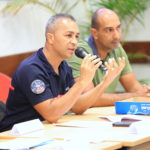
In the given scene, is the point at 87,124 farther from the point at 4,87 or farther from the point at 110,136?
the point at 4,87

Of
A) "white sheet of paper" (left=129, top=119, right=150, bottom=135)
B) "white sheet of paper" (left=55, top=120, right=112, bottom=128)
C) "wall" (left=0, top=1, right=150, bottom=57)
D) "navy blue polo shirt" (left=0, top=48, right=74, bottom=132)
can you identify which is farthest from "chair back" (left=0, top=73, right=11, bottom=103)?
"white sheet of paper" (left=129, top=119, right=150, bottom=135)

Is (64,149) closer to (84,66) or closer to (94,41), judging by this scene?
(84,66)

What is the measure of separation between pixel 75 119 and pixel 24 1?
199 centimetres

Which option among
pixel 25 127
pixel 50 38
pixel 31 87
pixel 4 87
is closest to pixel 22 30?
pixel 4 87

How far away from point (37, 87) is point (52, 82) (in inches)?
7.2

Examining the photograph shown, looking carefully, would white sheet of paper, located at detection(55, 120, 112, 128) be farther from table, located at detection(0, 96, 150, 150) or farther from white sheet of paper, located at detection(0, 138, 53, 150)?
white sheet of paper, located at detection(0, 138, 53, 150)

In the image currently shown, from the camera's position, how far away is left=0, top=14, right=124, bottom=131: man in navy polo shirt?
11.0 feet

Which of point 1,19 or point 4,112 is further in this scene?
point 1,19

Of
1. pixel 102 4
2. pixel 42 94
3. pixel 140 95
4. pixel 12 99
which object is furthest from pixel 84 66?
pixel 102 4

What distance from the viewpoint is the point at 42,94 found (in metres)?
3.38

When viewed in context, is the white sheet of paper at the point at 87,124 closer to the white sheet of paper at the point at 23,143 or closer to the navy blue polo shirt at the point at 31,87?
the navy blue polo shirt at the point at 31,87

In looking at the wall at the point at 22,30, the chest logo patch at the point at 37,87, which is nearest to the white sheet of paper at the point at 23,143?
the chest logo patch at the point at 37,87

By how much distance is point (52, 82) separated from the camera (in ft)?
11.6

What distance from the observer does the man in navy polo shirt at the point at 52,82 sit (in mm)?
3365
